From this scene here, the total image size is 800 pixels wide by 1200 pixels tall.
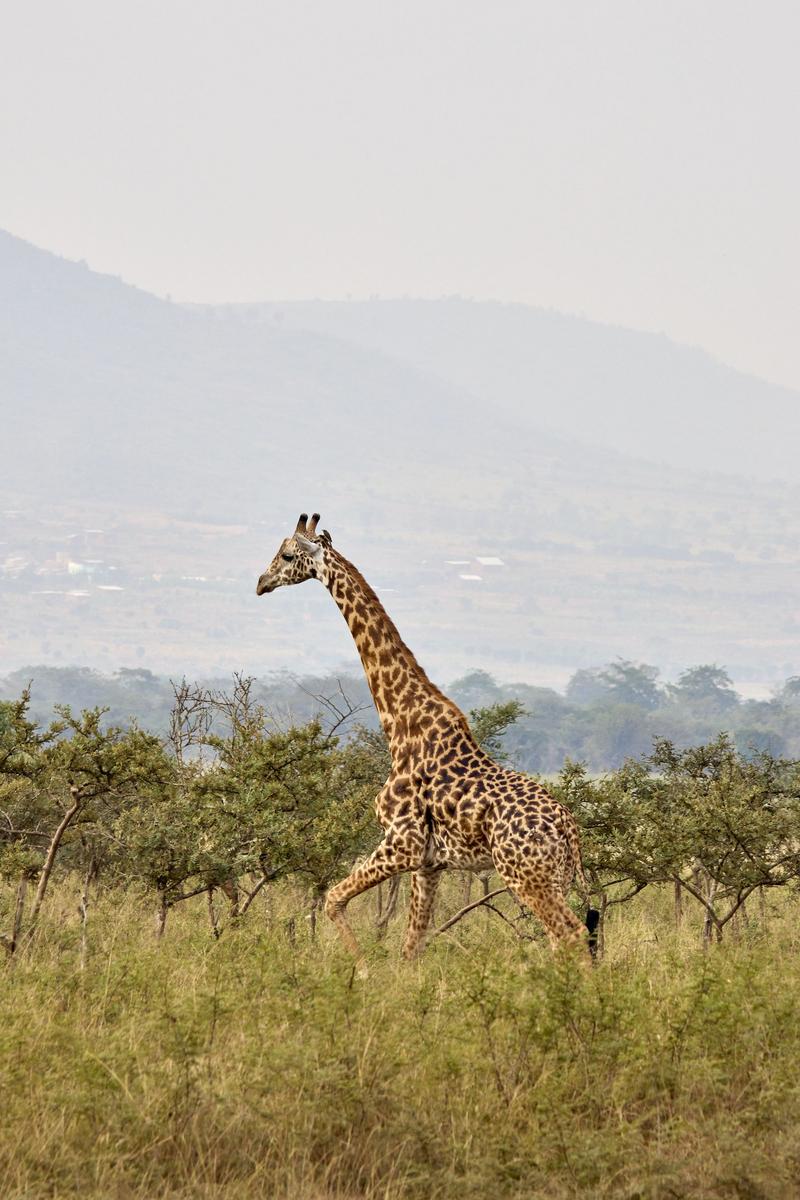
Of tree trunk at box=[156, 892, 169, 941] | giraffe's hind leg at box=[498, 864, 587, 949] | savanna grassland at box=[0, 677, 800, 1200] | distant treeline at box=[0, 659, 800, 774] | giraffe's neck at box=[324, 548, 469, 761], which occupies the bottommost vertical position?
distant treeline at box=[0, 659, 800, 774]

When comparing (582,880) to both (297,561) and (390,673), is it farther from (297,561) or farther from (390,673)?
(297,561)

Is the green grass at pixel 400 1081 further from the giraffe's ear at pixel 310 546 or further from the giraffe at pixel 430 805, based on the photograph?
the giraffe's ear at pixel 310 546

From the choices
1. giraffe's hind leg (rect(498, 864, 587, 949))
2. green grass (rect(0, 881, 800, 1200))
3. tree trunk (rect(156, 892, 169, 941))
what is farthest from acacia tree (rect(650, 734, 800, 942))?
tree trunk (rect(156, 892, 169, 941))

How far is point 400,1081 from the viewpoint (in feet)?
27.3

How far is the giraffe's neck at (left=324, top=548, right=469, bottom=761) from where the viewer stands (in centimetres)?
1223

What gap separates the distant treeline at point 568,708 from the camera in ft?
340

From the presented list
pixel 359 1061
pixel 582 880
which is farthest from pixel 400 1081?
pixel 582 880

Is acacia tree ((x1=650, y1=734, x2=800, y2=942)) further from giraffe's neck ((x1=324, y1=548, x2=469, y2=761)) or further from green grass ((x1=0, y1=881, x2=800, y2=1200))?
green grass ((x1=0, y1=881, x2=800, y2=1200))

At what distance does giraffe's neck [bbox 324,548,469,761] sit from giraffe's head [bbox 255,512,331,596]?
0.09 m

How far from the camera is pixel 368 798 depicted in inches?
662

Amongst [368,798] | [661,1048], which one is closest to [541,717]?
[368,798]

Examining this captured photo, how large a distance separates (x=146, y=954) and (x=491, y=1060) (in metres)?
3.41

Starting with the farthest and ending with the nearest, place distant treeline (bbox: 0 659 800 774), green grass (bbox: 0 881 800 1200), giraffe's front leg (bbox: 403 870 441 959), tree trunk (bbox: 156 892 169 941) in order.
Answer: distant treeline (bbox: 0 659 800 774), tree trunk (bbox: 156 892 169 941), giraffe's front leg (bbox: 403 870 441 959), green grass (bbox: 0 881 800 1200)

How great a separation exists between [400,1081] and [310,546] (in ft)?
18.2
